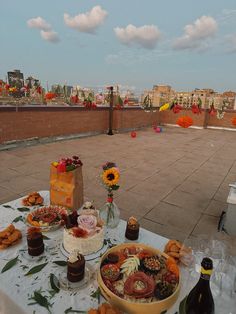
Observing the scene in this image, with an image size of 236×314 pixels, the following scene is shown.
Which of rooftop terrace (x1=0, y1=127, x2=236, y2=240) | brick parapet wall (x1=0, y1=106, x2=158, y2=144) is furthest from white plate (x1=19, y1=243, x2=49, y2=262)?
brick parapet wall (x1=0, y1=106, x2=158, y2=144)

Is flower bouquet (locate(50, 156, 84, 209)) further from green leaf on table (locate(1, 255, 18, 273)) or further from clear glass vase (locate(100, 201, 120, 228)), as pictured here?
green leaf on table (locate(1, 255, 18, 273))

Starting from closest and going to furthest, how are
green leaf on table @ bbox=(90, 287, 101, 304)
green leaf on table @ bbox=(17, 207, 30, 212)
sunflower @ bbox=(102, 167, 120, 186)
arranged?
green leaf on table @ bbox=(90, 287, 101, 304) → sunflower @ bbox=(102, 167, 120, 186) → green leaf on table @ bbox=(17, 207, 30, 212)

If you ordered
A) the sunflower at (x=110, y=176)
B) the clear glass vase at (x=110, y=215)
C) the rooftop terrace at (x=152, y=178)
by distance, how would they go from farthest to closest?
the rooftop terrace at (x=152, y=178) → the clear glass vase at (x=110, y=215) → the sunflower at (x=110, y=176)

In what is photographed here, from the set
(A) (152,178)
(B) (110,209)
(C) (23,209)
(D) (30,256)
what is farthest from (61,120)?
(D) (30,256)

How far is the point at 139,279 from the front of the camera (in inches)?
54.7

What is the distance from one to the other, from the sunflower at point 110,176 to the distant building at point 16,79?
10860 millimetres

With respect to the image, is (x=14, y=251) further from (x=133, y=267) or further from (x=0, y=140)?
(x=0, y=140)

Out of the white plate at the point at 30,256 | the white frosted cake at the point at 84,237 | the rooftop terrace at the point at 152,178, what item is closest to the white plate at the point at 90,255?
the white frosted cake at the point at 84,237

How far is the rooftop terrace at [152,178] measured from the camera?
172 inches

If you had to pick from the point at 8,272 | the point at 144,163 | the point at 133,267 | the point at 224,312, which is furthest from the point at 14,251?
the point at 144,163

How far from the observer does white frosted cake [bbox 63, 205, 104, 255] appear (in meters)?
1.68

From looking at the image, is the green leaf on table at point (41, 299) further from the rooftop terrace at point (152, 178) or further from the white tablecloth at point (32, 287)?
the rooftop terrace at point (152, 178)

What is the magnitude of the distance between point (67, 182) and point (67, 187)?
59 millimetres

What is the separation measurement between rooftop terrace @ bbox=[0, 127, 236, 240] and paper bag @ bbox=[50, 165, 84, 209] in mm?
712
